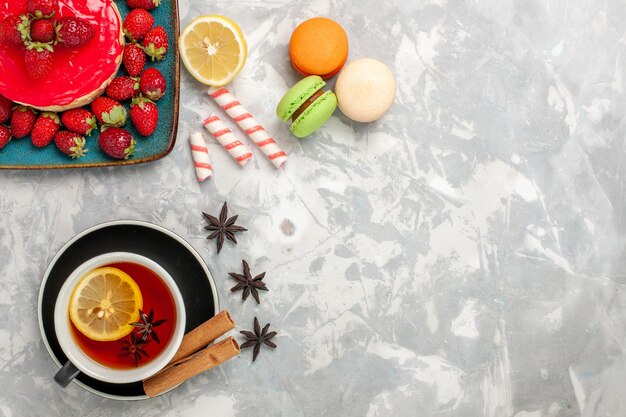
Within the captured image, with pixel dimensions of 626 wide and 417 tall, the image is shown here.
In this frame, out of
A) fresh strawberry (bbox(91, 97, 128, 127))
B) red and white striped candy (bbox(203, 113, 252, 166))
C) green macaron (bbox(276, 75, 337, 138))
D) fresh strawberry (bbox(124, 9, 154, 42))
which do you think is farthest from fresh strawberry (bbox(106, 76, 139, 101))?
green macaron (bbox(276, 75, 337, 138))

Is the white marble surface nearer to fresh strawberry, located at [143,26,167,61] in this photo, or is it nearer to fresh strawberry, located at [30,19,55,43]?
fresh strawberry, located at [143,26,167,61]

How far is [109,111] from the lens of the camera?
72.2 inches

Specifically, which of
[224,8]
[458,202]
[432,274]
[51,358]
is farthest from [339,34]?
[51,358]

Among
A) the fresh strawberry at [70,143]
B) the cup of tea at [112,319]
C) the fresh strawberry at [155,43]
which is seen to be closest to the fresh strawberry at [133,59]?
the fresh strawberry at [155,43]

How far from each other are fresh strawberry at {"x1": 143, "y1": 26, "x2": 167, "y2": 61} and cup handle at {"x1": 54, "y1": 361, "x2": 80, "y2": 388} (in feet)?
2.86

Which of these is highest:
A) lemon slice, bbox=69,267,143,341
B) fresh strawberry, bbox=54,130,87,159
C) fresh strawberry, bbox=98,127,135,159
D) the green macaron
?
the green macaron

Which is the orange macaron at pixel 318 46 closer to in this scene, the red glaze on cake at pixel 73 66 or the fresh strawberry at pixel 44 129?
the red glaze on cake at pixel 73 66

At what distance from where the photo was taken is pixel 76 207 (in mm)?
1944

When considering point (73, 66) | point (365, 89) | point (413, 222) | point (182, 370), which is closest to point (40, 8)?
point (73, 66)

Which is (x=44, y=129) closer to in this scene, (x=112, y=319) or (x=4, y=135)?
(x=4, y=135)

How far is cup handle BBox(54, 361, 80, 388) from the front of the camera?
1617mm

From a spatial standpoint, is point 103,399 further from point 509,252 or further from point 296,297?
point 509,252

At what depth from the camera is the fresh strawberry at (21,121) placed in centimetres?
182

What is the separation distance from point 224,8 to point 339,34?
36 centimetres
